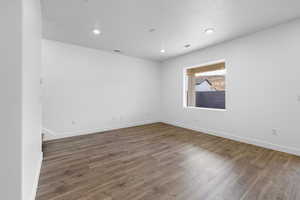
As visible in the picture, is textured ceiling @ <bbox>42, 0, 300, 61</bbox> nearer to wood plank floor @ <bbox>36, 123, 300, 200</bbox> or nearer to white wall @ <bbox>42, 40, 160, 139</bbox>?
white wall @ <bbox>42, 40, 160, 139</bbox>

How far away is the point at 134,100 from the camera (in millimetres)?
5027

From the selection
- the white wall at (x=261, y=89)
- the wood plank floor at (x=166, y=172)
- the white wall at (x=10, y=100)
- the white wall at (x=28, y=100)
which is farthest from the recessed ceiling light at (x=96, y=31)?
the white wall at (x=261, y=89)

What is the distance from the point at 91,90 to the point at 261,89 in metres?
4.58

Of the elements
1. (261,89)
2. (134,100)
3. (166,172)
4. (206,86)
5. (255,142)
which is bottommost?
(166,172)

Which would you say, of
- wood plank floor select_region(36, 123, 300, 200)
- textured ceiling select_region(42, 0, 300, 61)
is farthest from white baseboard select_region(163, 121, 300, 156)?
textured ceiling select_region(42, 0, 300, 61)

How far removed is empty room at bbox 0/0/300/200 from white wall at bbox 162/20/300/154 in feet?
0.07

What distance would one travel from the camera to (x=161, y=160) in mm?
2340

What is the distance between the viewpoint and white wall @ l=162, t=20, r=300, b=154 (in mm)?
2543

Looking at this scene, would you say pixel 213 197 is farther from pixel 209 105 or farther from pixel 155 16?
pixel 209 105

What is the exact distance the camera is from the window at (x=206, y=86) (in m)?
4.04

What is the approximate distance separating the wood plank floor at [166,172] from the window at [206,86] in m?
1.58

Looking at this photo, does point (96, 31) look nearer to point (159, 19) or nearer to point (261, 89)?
point (159, 19)

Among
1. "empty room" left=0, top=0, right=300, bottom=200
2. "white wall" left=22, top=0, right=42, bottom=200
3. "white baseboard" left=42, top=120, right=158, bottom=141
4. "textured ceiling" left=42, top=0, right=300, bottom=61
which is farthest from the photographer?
"white baseboard" left=42, top=120, right=158, bottom=141

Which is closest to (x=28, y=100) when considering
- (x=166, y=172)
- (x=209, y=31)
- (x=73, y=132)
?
(x=166, y=172)
